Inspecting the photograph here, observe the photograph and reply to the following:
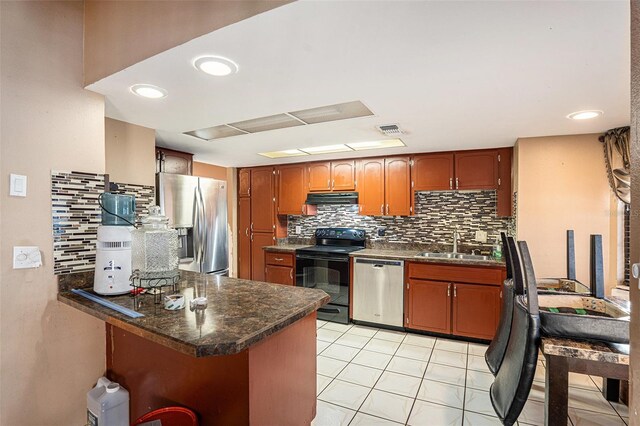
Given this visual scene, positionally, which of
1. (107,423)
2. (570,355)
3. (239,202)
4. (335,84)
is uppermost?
(335,84)

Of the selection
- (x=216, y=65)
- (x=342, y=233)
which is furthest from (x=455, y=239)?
(x=216, y=65)

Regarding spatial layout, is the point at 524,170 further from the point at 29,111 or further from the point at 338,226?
the point at 29,111

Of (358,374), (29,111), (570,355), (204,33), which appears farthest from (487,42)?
(358,374)

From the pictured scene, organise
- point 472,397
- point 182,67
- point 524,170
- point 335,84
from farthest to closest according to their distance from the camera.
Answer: point 524,170 → point 472,397 → point 335,84 → point 182,67

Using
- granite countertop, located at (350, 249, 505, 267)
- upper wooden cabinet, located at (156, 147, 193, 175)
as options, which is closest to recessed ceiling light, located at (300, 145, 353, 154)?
granite countertop, located at (350, 249, 505, 267)

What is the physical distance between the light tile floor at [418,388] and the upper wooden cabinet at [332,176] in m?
1.95

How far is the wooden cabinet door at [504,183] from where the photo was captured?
3.43 meters

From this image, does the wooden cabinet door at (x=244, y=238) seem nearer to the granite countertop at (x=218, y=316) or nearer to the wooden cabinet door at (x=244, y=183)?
the wooden cabinet door at (x=244, y=183)

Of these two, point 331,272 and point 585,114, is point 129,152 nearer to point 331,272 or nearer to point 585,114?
point 331,272

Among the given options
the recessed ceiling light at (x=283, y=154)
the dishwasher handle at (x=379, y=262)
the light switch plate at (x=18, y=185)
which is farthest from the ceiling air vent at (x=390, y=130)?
the light switch plate at (x=18, y=185)

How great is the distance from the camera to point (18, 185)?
164 cm

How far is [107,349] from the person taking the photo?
2.00 m

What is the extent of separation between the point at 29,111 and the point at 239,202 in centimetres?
352

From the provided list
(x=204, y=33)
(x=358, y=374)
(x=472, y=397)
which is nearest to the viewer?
(x=204, y=33)
